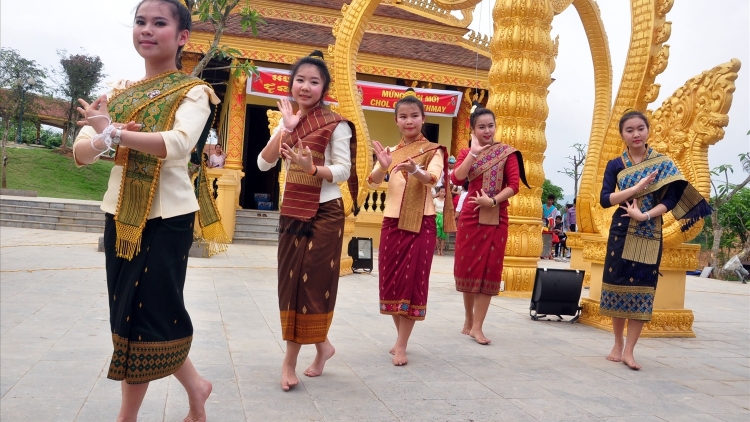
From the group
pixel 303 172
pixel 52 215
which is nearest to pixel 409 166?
pixel 303 172

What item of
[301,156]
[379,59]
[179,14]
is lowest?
[301,156]

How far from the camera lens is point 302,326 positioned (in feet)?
10.7

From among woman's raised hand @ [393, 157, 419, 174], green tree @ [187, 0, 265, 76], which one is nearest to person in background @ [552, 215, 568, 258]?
green tree @ [187, 0, 265, 76]

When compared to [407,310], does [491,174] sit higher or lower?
higher

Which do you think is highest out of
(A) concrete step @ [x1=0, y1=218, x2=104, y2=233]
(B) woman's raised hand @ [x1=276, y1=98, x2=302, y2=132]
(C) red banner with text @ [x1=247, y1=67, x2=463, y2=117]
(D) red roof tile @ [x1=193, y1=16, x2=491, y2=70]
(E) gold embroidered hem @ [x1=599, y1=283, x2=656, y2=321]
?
(D) red roof tile @ [x1=193, y1=16, x2=491, y2=70]

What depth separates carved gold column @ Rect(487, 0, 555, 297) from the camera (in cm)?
722

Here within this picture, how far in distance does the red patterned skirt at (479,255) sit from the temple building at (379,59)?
9.48 metres

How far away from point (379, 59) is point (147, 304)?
13465mm

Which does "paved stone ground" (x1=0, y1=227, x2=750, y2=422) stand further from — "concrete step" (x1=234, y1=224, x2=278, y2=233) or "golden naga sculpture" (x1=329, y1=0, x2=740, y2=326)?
"concrete step" (x1=234, y1=224, x2=278, y2=233)

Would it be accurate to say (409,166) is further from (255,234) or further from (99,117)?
(255,234)

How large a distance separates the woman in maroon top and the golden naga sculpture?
138cm

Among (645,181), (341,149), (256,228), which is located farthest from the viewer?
(256,228)

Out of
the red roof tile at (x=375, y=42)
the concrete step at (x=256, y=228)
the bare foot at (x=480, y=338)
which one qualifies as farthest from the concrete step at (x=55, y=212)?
the bare foot at (x=480, y=338)

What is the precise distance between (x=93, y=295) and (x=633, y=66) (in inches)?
211
